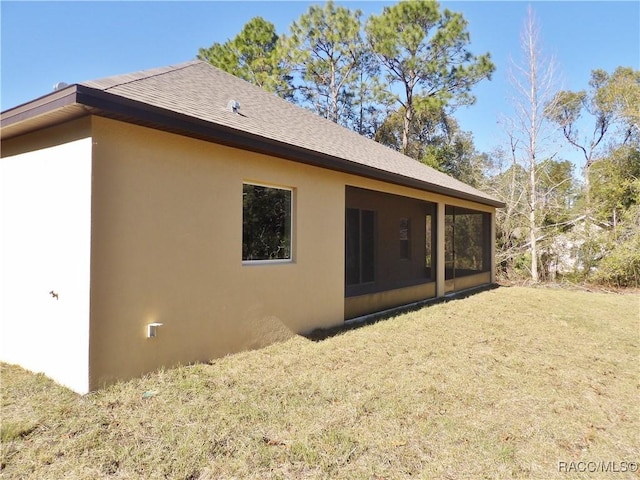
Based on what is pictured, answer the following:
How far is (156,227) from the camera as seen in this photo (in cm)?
449

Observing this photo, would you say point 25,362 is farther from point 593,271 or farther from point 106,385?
point 593,271

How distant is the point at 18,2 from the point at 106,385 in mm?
6356

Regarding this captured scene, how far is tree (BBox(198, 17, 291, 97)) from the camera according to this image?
2027 centimetres

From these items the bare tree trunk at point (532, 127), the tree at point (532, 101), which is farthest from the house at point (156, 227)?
the tree at point (532, 101)

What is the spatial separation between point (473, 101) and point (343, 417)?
64.9 feet

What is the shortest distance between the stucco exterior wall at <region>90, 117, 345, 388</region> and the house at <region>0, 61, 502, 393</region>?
0.05 feet

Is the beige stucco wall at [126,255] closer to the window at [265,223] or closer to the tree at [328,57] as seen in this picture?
the window at [265,223]

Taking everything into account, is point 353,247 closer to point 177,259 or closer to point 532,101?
point 177,259

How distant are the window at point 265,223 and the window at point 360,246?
416cm

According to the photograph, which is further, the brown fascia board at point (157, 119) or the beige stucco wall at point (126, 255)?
the beige stucco wall at point (126, 255)

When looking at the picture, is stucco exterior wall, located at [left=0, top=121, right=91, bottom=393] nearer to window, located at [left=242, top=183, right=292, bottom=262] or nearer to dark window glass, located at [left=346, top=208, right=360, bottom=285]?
window, located at [left=242, top=183, right=292, bottom=262]

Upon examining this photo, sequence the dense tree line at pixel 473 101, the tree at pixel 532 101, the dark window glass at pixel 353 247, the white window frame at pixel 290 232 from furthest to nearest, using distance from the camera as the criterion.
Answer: the tree at pixel 532 101
the dense tree line at pixel 473 101
the dark window glass at pixel 353 247
the white window frame at pixel 290 232

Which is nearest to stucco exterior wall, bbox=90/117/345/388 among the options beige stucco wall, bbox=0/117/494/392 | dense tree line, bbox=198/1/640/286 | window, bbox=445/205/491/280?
beige stucco wall, bbox=0/117/494/392

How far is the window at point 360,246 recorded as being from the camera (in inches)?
416
